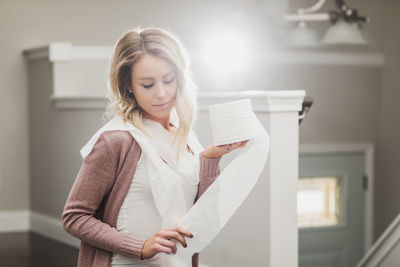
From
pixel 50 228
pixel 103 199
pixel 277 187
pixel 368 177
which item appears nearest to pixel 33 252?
pixel 50 228

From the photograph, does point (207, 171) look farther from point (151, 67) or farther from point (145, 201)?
point (151, 67)

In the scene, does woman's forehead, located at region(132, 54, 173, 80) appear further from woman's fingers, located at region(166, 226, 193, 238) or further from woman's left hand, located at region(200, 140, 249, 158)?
woman's fingers, located at region(166, 226, 193, 238)

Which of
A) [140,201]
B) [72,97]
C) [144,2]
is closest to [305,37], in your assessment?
[144,2]

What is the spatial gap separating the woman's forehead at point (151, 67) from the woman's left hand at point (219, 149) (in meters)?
0.18

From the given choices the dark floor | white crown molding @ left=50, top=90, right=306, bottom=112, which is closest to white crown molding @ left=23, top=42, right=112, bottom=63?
the dark floor

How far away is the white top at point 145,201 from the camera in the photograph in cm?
143

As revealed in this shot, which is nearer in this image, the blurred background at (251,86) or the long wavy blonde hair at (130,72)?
the long wavy blonde hair at (130,72)

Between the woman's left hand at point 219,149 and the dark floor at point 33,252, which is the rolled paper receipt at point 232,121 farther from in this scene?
the dark floor at point 33,252

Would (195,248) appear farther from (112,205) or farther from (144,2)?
(144,2)

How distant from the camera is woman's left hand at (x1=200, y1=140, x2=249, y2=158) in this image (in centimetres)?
138

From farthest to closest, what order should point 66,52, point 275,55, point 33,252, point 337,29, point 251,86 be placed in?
point 275,55 < point 251,86 < point 337,29 < point 66,52 < point 33,252

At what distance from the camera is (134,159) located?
4.70 feet

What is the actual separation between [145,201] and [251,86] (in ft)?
13.2

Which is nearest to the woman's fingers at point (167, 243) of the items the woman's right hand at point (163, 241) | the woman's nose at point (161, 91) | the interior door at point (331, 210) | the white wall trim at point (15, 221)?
the woman's right hand at point (163, 241)
